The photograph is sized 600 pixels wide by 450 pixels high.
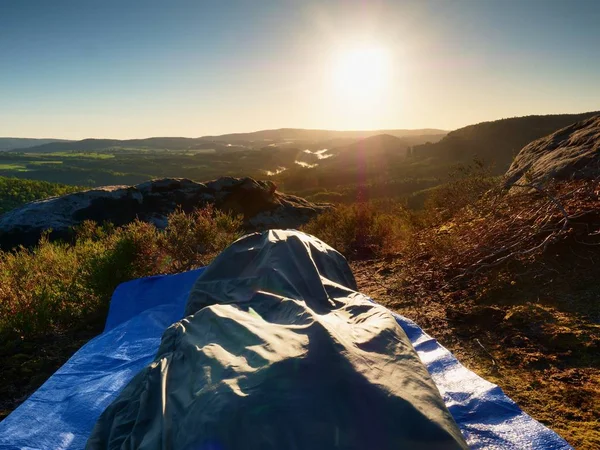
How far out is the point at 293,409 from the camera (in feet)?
5.10

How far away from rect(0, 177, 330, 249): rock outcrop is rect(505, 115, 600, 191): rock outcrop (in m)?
9.81

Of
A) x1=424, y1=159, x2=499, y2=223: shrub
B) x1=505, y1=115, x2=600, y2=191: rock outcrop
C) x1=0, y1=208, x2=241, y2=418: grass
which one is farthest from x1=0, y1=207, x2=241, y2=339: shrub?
x1=505, y1=115, x2=600, y2=191: rock outcrop

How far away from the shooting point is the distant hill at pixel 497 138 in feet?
156

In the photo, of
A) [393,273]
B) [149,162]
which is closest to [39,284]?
[393,273]

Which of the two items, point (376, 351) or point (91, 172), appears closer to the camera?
point (376, 351)

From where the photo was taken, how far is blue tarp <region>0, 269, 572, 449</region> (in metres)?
2.37

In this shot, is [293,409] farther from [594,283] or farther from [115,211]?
[115,211]

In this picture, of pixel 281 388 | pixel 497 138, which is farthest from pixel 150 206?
pixel 497 138

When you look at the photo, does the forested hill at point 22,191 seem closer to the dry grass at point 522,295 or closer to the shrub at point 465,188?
the shrub at point 465,188

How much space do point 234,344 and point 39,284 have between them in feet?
16.8

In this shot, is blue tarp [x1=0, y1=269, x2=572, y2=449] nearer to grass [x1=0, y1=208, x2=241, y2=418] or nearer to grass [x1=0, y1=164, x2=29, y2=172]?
grass [x1=0, y1=208, x2=241, y2=418]

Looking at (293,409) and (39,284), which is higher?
(293,409)

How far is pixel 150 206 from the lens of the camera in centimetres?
1518

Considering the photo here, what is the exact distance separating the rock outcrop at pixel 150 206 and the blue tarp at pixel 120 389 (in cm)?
1021
